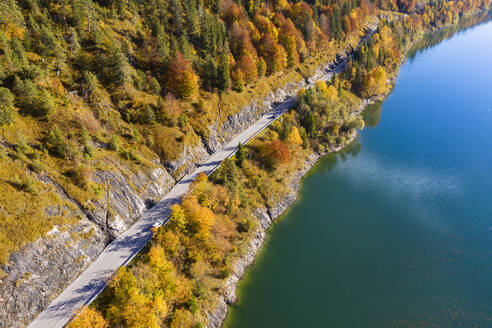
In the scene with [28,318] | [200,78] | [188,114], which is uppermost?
[200,78]

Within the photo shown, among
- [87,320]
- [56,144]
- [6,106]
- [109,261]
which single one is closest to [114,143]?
[56,144]

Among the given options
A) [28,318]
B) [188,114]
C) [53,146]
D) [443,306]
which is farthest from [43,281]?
[443,306]

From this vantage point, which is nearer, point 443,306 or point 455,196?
point 443,306

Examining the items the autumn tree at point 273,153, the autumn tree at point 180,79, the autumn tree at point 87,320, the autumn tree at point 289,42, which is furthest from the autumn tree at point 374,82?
the autumn tree at point 87,320

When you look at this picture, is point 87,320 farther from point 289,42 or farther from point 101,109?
point 289,42

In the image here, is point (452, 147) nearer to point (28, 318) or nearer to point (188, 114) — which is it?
point (188, 114)
